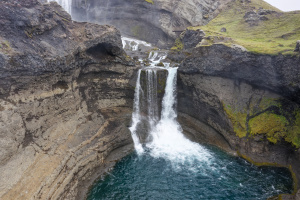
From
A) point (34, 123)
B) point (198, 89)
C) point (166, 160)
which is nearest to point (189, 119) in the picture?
point (198, 89)

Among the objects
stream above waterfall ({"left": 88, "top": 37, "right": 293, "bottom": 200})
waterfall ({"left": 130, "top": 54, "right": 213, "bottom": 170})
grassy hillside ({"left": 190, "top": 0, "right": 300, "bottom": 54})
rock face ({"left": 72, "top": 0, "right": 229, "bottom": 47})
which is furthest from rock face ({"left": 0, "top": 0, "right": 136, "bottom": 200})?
rock face ({"left": 72, "top": 0, "right": 229, "bottom": 47})

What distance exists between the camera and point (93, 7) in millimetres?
63406

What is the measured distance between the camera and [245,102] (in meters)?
25.2

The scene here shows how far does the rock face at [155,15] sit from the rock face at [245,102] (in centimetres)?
2799

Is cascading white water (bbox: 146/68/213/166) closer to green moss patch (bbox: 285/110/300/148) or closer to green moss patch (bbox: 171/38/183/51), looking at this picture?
green moss patch (bbox: 285/110/300/148)

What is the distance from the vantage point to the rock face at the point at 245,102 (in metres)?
21.5

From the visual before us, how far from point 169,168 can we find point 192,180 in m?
2.96

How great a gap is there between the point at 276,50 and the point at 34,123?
91.0 ft

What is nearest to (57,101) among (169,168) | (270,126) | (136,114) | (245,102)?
(136,114)

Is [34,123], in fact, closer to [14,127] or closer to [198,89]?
[14,127]

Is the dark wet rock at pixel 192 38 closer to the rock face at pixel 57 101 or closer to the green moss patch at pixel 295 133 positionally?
the rock face at pixel 57 101

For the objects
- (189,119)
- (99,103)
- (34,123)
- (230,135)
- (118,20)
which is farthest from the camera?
(118,20)

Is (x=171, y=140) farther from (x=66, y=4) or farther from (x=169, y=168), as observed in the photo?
(x=66, y=4)

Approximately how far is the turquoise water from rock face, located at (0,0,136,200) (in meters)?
2.54
